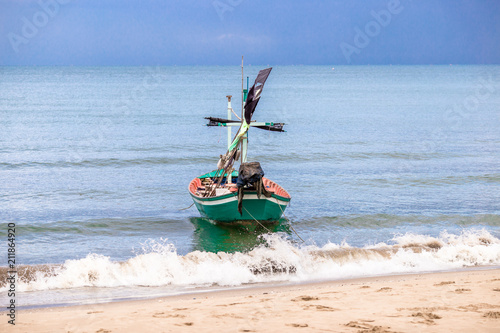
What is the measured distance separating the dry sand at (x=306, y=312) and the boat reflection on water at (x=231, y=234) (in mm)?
5894

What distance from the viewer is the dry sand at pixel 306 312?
9234 mm

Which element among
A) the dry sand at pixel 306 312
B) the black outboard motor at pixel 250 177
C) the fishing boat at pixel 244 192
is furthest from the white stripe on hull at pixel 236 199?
the dry sand at pixel 306 312

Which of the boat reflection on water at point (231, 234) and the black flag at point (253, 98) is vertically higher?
the black flag at point (253, 98)

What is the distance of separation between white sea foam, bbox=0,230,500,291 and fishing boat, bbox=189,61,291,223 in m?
2.90

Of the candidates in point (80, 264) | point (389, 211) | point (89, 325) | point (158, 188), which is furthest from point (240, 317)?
point (158, 188)

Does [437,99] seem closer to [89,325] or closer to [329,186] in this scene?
[329,186]

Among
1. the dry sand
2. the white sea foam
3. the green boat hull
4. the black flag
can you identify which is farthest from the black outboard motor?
the dry sand

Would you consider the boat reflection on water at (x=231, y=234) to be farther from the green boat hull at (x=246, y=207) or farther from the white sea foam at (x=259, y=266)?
the white sea foam at (x=259, y=266)

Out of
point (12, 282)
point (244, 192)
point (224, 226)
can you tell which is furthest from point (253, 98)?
point (12, 282)

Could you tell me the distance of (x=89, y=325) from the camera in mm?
9609

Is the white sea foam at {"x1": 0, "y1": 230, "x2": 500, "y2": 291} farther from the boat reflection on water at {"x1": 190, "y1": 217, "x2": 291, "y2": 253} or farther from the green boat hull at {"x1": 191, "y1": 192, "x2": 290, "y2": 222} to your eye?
the green boat hull at {"x1": 191, "y1": 192, "x2": 290, "y2": 222}

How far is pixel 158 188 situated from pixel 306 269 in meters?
13.0

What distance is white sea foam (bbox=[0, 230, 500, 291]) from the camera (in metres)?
13.9

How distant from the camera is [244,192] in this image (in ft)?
61.4
